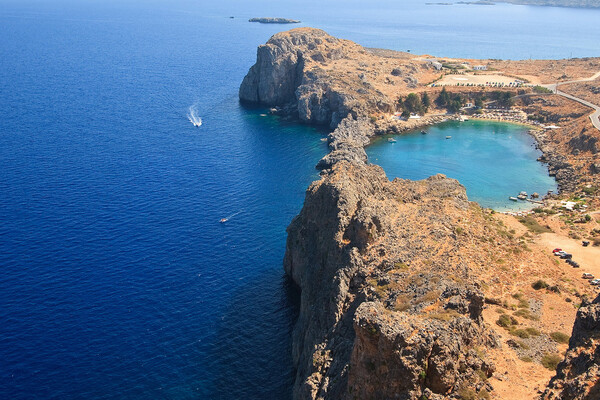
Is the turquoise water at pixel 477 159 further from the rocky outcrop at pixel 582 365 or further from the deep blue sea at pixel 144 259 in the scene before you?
the rocky outcrop at pixel 582 365

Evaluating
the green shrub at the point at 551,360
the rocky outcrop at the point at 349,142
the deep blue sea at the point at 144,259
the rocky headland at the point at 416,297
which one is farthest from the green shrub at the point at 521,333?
the rocky outcrop at the point at 349,142

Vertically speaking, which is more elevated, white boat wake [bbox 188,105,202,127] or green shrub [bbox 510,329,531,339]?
white boat wake [bbox 188,105,202,127]

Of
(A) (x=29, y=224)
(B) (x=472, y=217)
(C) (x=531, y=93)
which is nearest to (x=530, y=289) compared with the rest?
(B) (x=472, y=217)

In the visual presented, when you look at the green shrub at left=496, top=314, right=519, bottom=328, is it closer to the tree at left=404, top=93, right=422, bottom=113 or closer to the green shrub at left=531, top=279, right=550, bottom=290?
the green shrub at left=531, top=279, right=550, bottom=290

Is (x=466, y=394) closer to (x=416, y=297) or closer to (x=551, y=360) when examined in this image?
(x=416, y=297)

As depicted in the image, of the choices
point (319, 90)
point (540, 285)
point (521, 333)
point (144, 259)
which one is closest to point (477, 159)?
point (319, 90)

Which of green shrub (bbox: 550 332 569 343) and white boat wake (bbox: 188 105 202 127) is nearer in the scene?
green shrub (bbox: 550 332 569 343)

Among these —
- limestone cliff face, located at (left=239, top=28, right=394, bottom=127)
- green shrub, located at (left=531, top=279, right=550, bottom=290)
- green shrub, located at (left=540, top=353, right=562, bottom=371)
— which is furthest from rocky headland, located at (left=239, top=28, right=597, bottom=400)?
limestone cliff face, located at (left=239, top=28, right=394, bottom=127)
